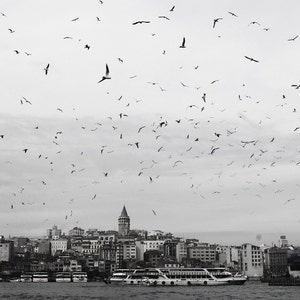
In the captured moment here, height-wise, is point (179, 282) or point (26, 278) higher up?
point (26, 278)

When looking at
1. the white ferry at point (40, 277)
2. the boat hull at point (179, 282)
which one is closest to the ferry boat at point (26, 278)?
the white ferry at point (40, 277)

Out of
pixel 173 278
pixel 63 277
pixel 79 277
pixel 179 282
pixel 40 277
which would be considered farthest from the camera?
pixel 63 277

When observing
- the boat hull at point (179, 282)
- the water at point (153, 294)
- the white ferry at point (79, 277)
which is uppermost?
the white ferry at point (79, 277)

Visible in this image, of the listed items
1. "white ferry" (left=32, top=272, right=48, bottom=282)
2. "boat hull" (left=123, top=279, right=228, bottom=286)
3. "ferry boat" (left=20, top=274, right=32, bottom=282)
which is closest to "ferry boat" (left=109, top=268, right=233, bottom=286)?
"boat hull" (left=123, top=279, right=228, bottom=286)

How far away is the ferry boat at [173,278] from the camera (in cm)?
12031

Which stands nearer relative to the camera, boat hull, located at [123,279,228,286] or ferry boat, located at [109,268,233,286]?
boat hull, located at [123,279,228,286]

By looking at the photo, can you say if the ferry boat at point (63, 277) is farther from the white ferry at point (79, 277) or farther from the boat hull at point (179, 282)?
the boat hull at point (179, 282)

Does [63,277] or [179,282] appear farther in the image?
[63,277]

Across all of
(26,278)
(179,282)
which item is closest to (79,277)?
(26,278)

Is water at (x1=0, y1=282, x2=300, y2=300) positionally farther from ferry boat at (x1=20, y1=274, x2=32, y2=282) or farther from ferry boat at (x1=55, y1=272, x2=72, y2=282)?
ferry boat at (x1=20, y1=274, x2=32, y2=282)

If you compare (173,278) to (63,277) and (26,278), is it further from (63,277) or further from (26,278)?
(26,278)

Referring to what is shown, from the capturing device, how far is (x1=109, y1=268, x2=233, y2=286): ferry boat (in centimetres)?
12031

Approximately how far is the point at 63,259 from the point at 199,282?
3243 inches

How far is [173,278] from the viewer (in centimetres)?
12181
